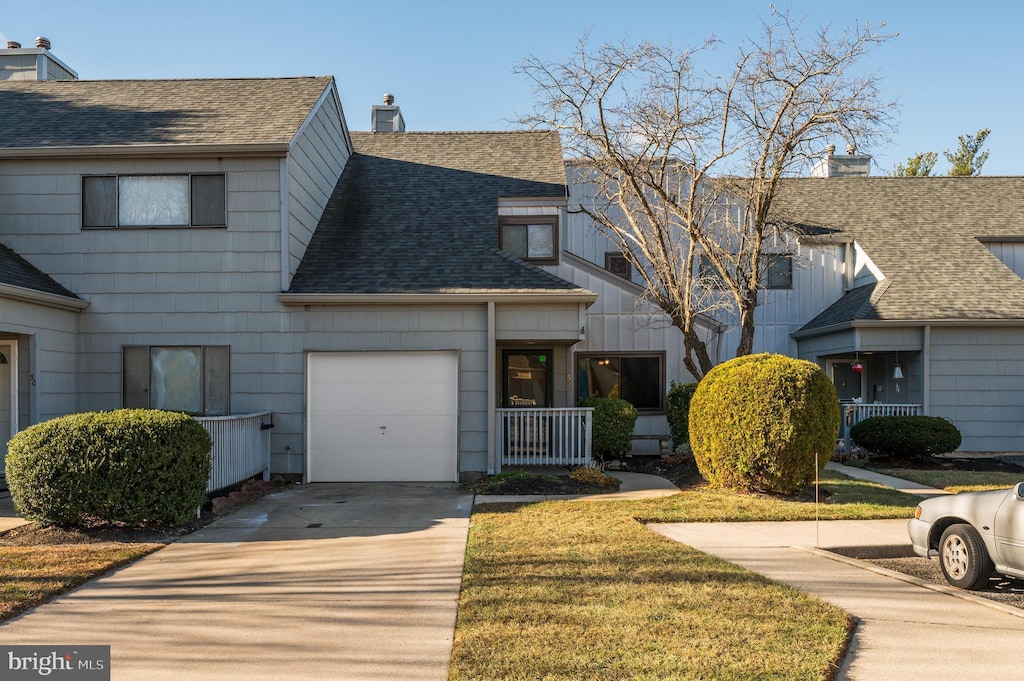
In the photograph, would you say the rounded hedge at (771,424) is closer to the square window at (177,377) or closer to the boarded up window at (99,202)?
the square window at (177,377)

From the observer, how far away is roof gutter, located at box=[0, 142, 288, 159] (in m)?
12.6

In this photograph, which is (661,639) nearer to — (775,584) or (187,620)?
(775,584)

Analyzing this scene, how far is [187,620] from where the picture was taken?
5.55 m

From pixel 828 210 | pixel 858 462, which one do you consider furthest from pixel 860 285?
pixel 858 462

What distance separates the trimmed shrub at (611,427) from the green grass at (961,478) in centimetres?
459

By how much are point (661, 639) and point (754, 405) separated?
20.9ft

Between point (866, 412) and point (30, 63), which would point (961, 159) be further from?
point (30, 63)

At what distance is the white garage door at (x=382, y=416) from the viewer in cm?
1303

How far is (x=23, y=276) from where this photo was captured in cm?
1190

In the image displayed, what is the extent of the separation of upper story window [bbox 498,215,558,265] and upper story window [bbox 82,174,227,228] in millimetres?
5479

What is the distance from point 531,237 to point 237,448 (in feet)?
23.8

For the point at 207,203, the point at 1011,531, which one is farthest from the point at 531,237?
the point at 1011,531

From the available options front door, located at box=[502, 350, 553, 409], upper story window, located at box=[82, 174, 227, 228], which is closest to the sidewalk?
front door, located at box=[502, 350, 553, 409]

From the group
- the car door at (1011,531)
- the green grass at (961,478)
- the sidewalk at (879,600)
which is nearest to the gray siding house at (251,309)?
the sidewalk at (879,600)
